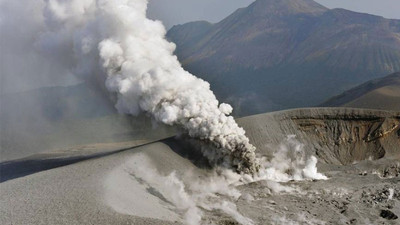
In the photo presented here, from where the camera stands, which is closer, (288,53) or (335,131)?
(335,131)

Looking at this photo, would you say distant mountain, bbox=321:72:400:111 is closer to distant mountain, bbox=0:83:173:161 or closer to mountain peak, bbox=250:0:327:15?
distant mountain, bbox=0:83:173:161

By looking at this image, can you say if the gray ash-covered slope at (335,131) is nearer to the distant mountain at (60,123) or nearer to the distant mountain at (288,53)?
the distant mountain at (60,123)

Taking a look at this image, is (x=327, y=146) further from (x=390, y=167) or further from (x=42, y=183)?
(x=42, y=183)

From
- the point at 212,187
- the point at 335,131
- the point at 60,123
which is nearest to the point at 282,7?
the point at 60,123

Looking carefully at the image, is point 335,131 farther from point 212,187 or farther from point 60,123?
point 60,123

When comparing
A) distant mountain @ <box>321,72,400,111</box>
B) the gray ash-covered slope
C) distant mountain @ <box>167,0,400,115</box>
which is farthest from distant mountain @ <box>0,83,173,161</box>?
distant mountain @ <box>321,72,400,111</box>

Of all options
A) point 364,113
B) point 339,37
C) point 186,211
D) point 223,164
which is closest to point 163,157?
point 223,164

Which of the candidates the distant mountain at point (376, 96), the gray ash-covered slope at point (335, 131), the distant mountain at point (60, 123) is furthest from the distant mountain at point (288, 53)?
the gray ash-covered slope at point (335, 131)

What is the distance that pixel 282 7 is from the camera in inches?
7436

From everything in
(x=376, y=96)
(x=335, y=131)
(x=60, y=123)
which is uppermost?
(x=376, y=96)

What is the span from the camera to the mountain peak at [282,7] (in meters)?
186

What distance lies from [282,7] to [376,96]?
129 meters

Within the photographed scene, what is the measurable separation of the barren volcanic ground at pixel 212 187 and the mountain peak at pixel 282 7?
159 m

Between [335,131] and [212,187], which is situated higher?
[335,131]
